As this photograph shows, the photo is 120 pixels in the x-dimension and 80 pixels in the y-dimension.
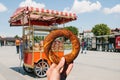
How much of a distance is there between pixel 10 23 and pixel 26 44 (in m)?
2.17

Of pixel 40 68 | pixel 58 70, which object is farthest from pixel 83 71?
pixel 58 70

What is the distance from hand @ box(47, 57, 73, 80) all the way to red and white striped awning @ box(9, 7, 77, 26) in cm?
960

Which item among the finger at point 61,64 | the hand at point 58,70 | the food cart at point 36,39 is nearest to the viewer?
the hand at point 58,70

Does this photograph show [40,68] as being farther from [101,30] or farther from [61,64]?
[101,30]

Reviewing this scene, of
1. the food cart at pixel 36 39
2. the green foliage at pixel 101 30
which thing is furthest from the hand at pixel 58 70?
the green foliage at pixel 101 30

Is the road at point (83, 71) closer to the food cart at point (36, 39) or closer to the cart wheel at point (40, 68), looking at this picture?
the cart wheel at point (40, 68)

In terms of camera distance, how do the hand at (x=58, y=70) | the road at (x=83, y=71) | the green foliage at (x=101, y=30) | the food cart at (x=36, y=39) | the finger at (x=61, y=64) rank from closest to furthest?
1. the hand at (x=58, y=70)
2. the finger at (x=61, y=64)
3. the road at (x=83, y=71)
4. the food cart at (x=36, y=39)
5. the green foliage at (x=101, y=30)

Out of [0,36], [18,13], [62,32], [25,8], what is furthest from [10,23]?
[0,36]

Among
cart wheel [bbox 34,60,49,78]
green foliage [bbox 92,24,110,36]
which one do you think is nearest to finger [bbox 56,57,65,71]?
cart wheel [bbox 34,60,49,78]

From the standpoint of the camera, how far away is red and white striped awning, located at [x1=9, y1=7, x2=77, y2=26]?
472 inches

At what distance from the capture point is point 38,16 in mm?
13594

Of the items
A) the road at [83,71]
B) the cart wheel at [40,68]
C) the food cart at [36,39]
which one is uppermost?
the food cart at [36,39]

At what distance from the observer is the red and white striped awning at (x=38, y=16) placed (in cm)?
1199

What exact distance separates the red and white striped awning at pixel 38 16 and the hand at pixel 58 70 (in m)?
9.60
